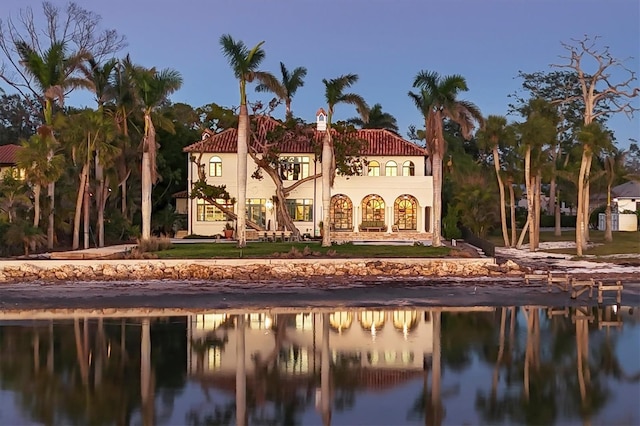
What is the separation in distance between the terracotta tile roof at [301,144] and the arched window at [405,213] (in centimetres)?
312

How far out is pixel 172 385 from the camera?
12.6m

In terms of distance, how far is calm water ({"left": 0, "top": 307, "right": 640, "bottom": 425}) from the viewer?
10.9 metres

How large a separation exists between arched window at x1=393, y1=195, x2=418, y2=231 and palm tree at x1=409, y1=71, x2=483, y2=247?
1201cm

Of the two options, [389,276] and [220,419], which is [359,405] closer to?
[220,419]

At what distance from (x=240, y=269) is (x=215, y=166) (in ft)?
60.3

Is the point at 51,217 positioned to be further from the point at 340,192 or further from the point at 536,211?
the point at 536,211

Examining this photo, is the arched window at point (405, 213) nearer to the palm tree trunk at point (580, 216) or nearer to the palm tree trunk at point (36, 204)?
the palm tree trunk at point (580, 216)

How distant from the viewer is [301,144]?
46.4 metres

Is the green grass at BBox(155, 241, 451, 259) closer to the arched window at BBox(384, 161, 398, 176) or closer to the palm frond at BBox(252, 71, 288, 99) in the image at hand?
the palm frond at BBox(252, 71, 288, 99)

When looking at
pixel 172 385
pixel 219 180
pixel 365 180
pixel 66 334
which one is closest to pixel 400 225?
pixel 365 180

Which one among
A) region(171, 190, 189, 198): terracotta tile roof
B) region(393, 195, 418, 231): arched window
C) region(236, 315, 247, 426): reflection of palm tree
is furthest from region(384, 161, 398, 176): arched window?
region(236, 315, 247, 426): reflection of palm tree

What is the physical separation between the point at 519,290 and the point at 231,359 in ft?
43.1

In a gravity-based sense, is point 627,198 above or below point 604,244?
above

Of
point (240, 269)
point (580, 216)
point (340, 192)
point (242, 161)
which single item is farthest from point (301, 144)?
point (240, 269)
